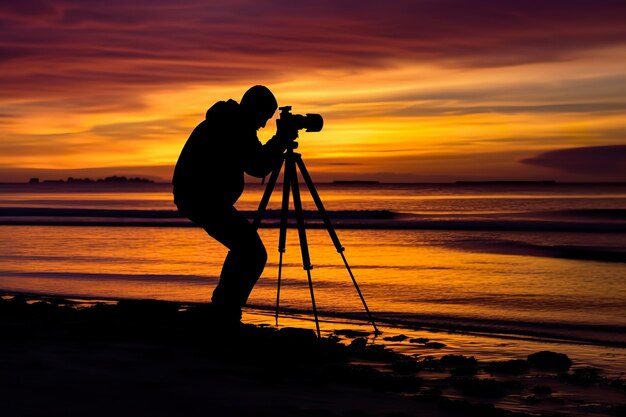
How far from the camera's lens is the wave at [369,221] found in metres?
27.3

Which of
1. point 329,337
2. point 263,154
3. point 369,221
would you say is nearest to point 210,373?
point 263,154

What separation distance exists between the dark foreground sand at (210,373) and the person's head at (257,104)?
1.59 metres

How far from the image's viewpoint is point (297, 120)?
6.42 metres

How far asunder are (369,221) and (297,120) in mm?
24977

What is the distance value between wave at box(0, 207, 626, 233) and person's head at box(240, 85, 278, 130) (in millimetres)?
20549

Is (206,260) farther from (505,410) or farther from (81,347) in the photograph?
(505,410)

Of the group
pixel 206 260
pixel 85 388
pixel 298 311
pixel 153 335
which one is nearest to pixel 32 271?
pixel 206 260

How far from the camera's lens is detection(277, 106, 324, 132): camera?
21.1 ft

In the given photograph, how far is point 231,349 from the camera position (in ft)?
19.2

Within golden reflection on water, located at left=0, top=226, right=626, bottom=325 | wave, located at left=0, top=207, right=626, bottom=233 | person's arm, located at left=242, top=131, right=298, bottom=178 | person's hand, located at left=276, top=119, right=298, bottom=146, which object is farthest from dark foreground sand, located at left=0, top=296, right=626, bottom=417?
wave, located at left=0, top=207, right=626, bottom=233

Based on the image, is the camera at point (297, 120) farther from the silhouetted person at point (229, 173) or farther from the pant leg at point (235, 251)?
the pant leg at point (235, 251)

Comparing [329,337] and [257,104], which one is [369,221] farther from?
[257,104]

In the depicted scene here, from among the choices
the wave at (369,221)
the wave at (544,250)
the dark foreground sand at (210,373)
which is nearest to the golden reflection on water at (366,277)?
the wave at (544,250)

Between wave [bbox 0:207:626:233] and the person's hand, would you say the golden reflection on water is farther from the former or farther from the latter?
wave [bbox 0:207:626:233]
